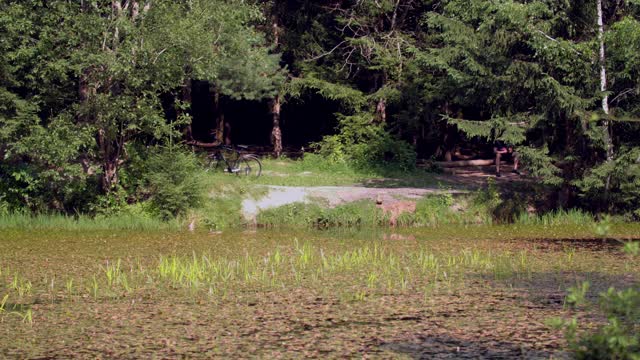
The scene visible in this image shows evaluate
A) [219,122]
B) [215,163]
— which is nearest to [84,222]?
[215,163]

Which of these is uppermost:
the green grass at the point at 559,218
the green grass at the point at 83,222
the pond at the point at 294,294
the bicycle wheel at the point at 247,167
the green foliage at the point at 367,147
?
the green foliage at the point at 367,147

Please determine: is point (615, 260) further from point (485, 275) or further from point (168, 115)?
point (168, 115)

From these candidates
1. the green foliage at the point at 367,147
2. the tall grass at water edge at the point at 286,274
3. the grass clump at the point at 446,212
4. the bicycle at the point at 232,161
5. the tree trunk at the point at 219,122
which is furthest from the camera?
the tree trunk at the point at 219,122

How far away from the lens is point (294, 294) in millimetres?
8695

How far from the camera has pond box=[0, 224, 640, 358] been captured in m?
6.77

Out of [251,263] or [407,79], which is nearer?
[251,263]

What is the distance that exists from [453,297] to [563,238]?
5.55 metres

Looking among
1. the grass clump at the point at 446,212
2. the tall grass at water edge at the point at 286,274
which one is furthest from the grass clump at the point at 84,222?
the grass clump at the point at 446,212

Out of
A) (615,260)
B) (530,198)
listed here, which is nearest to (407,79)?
(530,198)

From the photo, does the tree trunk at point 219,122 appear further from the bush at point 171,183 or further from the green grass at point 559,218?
the green grass at point 559,218

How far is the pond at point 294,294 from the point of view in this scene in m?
6.77

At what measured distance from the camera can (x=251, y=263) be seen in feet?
34.3

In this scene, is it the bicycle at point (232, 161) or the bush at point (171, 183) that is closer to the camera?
the bush at point (171, 183)

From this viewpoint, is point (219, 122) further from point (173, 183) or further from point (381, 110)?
point (173, 183)
